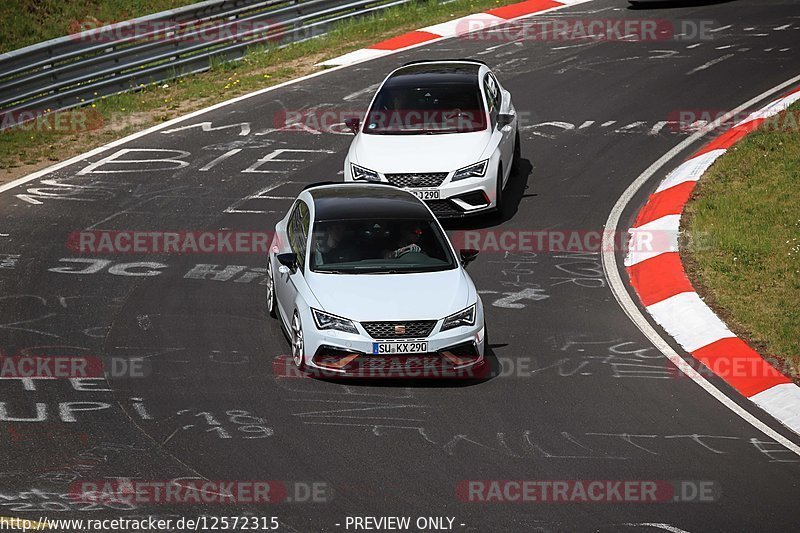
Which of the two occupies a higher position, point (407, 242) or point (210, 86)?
point (210, 86)

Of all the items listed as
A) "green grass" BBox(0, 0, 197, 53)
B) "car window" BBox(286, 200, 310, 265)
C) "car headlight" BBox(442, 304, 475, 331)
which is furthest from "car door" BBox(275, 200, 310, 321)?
"green grass" BBox(0, 0, 197, 53)

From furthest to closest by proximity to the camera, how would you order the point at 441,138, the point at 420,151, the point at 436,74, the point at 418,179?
the point at 436,74
the point at 441,138
the point at 420,151
the point at 418,179

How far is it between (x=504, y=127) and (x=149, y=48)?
8.23 metres

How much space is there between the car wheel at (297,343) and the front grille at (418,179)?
440 cm

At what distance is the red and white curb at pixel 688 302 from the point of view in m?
10.9

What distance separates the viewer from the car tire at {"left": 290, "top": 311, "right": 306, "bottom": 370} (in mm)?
11008

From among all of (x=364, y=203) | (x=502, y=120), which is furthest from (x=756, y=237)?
(x=364, y=203)

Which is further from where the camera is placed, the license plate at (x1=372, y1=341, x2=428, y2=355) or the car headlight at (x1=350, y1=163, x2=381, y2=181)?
the car headlight at (x1=350, y1=163, x2=381, y2=181)

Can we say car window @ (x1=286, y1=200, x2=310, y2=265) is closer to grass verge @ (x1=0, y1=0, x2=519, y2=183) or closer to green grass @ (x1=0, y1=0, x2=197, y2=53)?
grass verge @ (x1=0, y1=0, x2=519, y2=183)

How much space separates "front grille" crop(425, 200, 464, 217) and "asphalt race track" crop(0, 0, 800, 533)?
484 mm

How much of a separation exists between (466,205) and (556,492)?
23.2ft

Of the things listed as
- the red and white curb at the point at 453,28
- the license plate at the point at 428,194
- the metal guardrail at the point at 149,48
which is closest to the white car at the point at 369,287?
A: the license plate at the point at 428,194

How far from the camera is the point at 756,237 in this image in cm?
1458

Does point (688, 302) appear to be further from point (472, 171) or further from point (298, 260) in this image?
point (298, 260)
